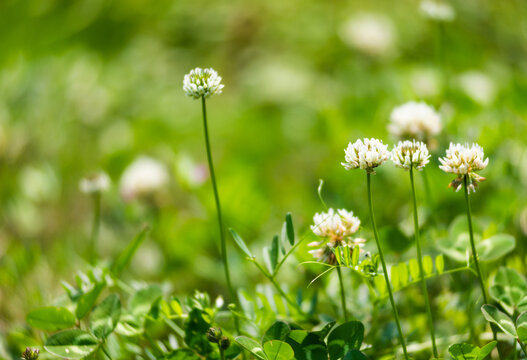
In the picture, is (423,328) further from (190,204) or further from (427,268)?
(190,204)

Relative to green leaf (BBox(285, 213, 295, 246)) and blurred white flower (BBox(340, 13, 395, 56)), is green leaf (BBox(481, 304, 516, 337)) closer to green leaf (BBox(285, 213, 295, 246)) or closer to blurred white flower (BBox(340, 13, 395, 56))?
green leaf (BBox(285, 213, 295, 246))

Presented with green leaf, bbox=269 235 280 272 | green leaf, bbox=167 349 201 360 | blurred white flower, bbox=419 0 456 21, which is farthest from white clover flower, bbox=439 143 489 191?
blurred white flower, bbox=419 0 456 21

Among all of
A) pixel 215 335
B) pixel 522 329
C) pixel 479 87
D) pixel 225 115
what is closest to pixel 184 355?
pixel 215 335

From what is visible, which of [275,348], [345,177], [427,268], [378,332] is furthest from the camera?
A: [345,177]

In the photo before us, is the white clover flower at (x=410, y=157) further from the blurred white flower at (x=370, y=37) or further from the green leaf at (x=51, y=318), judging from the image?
the blurred white flower at (x=370, y=37)

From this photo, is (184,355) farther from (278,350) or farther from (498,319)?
(498,319)

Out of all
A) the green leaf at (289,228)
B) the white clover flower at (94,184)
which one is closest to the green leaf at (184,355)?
the green leaf at (289,228)

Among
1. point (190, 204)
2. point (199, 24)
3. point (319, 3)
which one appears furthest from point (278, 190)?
point (319, 3)

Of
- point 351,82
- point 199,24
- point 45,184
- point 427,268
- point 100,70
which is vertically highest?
point 199,24
